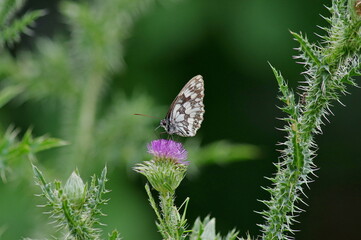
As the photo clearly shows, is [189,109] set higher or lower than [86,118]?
lower

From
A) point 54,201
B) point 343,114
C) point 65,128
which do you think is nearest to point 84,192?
point 54,201

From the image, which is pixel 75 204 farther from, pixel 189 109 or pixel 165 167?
pixel 189 109

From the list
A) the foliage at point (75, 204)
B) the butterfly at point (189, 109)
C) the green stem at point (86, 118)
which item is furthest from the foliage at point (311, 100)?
the green stem at point (86, 118)

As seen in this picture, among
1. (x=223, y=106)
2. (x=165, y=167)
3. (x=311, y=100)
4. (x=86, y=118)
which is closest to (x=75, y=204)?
(x=165, y=167)

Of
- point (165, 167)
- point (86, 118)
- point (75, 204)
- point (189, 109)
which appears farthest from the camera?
point (86, 118)

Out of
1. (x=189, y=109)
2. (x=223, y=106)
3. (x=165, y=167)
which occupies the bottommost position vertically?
(x=223, y=106)

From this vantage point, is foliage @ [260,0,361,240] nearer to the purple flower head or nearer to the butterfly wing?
the purple flower head

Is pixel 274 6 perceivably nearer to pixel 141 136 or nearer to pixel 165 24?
pixel 165 24

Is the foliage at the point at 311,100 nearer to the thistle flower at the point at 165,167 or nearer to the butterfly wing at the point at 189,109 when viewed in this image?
the thistle flower at the point at 165,167
